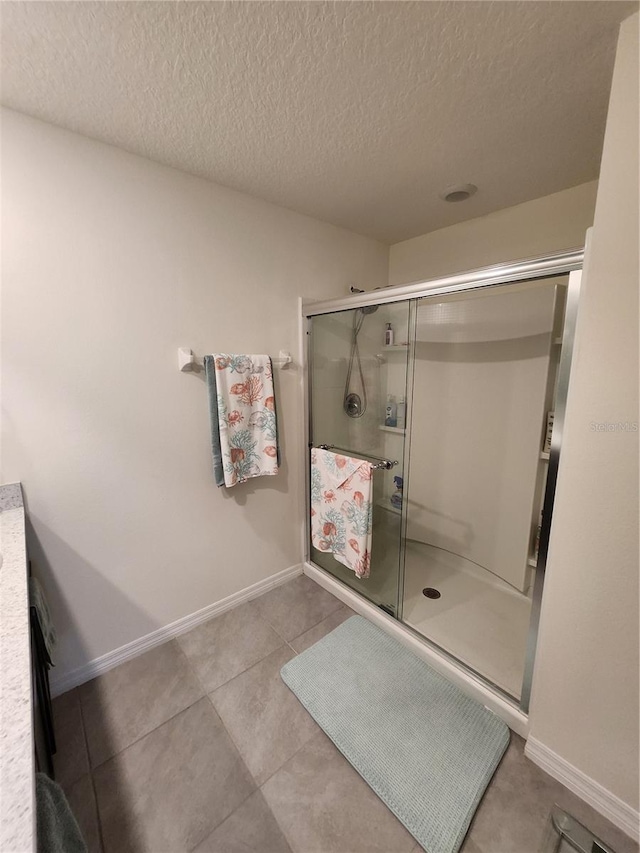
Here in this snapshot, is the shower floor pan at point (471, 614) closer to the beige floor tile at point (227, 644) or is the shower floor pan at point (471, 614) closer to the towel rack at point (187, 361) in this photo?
the beige floor tile at point (227, 644)

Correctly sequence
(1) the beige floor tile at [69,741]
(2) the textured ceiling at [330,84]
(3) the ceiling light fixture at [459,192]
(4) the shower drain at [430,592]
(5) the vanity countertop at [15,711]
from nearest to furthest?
1. (5) the vanity countertop at [15,711]
2. (2) the textured ceiling at [330,84]
3. (1) the beige floor tile at [69,741]
4. (3) the ceiling light fixture at [459,192]
5. (4) the shower drain at [430,592]

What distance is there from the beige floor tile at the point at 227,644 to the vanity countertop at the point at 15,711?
1.01 meters

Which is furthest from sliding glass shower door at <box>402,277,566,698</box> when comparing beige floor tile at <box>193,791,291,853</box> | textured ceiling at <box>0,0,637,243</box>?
beige floor tile at <box>193,791,291,853</box>

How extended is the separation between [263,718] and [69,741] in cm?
74

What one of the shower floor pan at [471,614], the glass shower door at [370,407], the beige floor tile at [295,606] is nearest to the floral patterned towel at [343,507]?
the glass shower door at [370,407]

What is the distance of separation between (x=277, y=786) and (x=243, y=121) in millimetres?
2347

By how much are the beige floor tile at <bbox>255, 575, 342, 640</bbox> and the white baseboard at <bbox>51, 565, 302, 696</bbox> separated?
2.5 inches

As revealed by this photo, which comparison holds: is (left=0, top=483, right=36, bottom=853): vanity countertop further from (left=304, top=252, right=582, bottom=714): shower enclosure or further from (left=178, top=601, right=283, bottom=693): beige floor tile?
(left=304, top=252, right=582, bottom=714): shower enclosure

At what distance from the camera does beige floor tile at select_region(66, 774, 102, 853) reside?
104cm

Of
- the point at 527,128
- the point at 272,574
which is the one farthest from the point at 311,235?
the point at 272,574

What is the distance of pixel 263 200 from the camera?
1.80m

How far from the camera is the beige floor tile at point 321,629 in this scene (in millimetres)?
1750

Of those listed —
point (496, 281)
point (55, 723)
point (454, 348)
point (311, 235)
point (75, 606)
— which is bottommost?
point (55, 723)

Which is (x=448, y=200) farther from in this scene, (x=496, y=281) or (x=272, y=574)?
(x=272, y=574)
